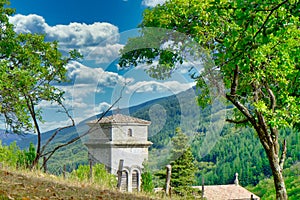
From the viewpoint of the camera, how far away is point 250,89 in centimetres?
1163

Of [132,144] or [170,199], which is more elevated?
[132,144]

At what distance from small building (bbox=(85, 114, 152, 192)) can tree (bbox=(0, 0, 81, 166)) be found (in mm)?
2299

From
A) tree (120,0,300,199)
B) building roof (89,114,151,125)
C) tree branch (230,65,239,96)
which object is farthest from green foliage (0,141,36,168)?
tree branch (230,65,239,96)

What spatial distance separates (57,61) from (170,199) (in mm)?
6593

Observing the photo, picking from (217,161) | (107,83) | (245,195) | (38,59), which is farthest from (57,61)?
(217,161)

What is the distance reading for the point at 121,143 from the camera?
32.7 feet

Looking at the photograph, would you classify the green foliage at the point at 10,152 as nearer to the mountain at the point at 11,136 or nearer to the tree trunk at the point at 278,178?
the mountain at the point at 11,136

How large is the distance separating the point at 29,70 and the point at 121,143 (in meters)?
4.07

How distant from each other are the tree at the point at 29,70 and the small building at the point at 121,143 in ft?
7.54

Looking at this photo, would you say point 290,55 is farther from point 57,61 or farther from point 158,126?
point 57,61

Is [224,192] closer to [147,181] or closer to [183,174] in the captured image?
[183,174]

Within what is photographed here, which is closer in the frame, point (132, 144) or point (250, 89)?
point (132, 144)

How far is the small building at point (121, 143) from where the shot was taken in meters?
9.97

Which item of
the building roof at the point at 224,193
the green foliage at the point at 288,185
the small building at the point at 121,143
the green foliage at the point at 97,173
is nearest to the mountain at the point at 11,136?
the green foliage at the point at 97,173
